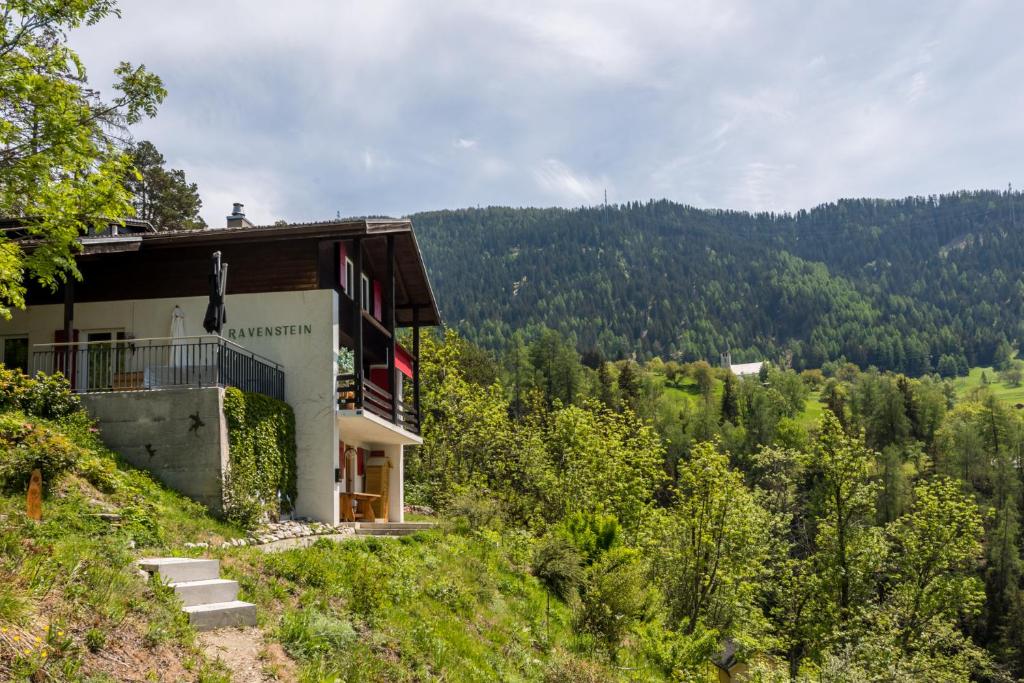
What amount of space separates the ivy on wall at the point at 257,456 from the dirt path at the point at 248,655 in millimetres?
7532

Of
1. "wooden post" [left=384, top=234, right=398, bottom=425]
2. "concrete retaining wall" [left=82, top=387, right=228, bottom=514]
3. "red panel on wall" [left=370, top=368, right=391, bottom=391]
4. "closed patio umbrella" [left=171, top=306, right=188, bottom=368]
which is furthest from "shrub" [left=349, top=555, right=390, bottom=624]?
"red panel on wall" [left=370, top=368, right=391, bottom=391]

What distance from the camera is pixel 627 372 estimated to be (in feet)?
349

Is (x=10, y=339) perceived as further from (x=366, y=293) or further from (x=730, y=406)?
(x=730, y=406)

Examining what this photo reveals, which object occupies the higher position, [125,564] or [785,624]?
[125,564]

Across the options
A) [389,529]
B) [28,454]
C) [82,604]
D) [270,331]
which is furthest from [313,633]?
[270,331]

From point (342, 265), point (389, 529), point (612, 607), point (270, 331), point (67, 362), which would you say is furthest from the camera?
point (342, 265)

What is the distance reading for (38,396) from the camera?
17.2m

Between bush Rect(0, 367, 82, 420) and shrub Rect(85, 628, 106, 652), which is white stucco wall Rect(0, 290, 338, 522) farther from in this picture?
shrub Rect(85, 628, 106, 652)

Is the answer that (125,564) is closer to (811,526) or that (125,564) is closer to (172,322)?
(172,322)

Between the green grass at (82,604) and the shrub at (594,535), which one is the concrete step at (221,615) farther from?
the shrub at (594,535)

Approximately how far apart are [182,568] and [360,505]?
1527cm

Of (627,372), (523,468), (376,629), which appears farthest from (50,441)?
(627,372)

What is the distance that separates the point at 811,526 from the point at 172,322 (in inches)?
2377

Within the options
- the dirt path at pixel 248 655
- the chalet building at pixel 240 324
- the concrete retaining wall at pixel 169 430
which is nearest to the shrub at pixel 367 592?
the dirt path at pixel 248 655
